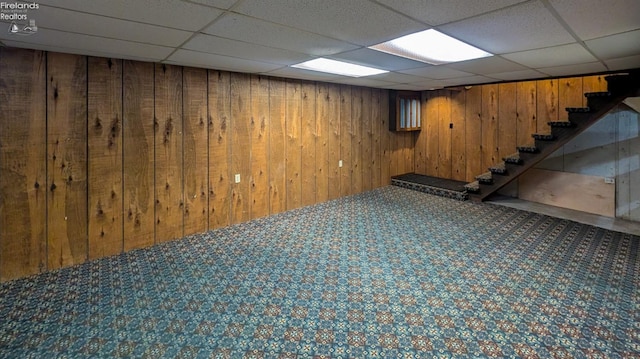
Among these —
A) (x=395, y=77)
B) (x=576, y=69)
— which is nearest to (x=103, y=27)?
(x=395, y=77)

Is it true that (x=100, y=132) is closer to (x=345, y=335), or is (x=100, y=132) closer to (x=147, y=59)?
(x=147, y=59)

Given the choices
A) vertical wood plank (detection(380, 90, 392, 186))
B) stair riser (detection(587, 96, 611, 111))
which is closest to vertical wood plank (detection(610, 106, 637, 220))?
stair riser (detection(587, 96, 611, 111))

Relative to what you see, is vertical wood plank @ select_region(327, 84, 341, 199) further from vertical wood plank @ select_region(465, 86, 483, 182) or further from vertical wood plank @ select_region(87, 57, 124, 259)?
vertical wood plank @ select_region(87, 57, 124, 259)

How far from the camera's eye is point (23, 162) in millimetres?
2889

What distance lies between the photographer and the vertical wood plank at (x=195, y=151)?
3893 mm

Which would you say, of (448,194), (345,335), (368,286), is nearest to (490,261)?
(368,286)

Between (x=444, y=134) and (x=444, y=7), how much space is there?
5.59 m


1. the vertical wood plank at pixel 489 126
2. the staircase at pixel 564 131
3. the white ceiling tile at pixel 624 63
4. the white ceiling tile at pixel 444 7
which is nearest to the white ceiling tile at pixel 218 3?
the white ceiling tile at pixel 444 7

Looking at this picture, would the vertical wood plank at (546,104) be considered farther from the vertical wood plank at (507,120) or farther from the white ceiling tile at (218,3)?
the white ceiling tile at (218,3)

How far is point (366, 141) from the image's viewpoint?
20.9ft

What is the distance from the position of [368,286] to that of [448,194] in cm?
381

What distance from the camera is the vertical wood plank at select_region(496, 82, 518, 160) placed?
19.4 ft

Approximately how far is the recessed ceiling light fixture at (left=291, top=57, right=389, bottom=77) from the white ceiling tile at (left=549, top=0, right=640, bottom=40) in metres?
2.12

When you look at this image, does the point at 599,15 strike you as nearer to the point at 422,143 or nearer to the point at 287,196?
the point at 287,196
